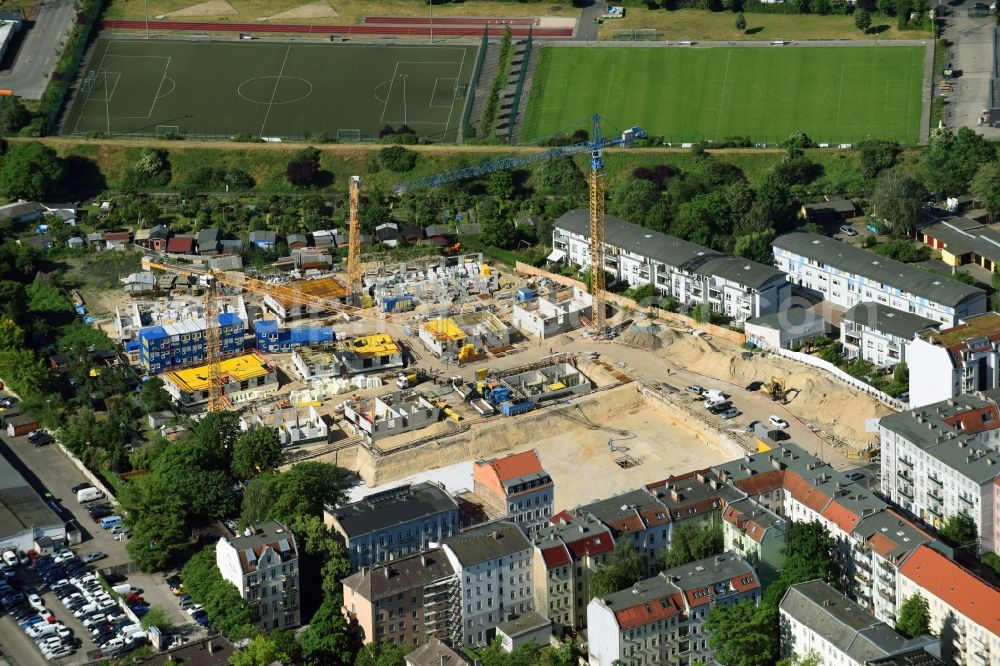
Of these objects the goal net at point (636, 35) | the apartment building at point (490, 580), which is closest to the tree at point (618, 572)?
the apartment building at point (490, 580)

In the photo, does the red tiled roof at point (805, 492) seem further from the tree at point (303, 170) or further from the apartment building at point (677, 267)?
the tree at point (303, 170)

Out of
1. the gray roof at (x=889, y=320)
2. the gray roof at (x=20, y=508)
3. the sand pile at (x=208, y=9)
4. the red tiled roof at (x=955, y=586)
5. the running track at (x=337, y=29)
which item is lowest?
the gray roof at (x=20, y=508)

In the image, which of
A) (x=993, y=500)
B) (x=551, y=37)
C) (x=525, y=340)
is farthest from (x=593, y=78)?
(x=993, y=500)

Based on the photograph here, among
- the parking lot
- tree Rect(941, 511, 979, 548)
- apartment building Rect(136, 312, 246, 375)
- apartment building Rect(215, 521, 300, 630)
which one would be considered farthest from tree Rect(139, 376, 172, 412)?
tree Rect(941, 511, 979, 548)

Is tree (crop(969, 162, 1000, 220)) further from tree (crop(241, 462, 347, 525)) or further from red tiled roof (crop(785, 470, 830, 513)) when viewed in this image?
tree (crop(241, 462, 347, 525))

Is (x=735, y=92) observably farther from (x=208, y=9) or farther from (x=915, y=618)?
(x=915, y=618)

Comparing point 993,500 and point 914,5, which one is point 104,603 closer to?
point 993,500

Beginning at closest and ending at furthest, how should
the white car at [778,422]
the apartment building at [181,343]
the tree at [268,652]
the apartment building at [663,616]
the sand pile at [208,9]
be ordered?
the apartment building at [663,616] → the tree at [268,652] → the white car at [778,422] → the apartment building at [181,343] → the sand pile at [208,9]
